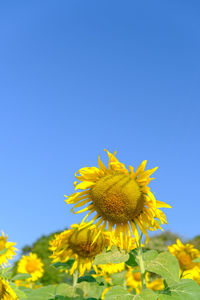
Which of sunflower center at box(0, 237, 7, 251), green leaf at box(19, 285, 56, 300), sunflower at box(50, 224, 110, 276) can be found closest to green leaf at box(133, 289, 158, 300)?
sunflower at box(50, 224, 110, 276)

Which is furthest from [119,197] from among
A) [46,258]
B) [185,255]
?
[46,258]

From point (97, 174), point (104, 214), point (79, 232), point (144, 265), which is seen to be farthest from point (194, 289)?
point (79, 232)

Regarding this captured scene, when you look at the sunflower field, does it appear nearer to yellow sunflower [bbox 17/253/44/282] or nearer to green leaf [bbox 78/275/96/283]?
green leaf [bbox 78/275/96/283]

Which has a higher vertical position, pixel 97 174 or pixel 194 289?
pixel 97 174

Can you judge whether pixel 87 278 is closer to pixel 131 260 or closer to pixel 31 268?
pixel 131 260

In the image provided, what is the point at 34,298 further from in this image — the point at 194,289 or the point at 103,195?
the point at 194,289

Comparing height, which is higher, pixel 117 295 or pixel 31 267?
pixel 31 267

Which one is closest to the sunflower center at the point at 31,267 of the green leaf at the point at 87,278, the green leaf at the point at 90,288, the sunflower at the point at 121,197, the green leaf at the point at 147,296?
the green leaf at the point at 87,278
